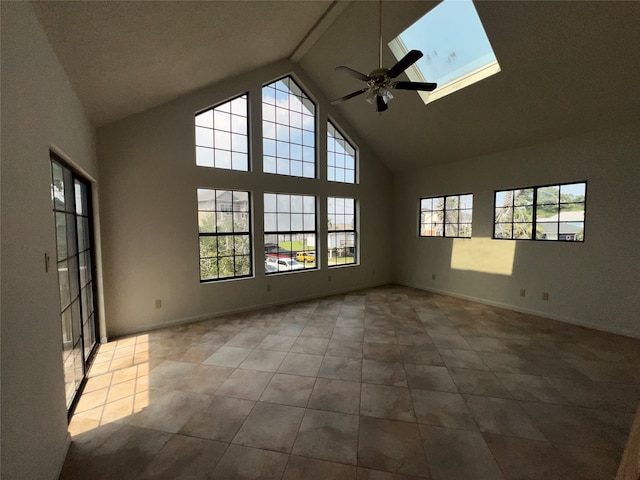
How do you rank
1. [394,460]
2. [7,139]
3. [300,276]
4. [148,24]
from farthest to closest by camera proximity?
[300,276] → [148,24] → [394,460] → [7,139]

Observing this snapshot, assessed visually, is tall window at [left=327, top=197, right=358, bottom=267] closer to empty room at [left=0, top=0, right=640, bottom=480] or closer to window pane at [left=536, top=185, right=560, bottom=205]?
empty room at [left=0, top=0, right=640, bottom=480]

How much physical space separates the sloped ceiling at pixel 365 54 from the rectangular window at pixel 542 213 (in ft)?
2.72

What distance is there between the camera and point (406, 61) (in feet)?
8.02

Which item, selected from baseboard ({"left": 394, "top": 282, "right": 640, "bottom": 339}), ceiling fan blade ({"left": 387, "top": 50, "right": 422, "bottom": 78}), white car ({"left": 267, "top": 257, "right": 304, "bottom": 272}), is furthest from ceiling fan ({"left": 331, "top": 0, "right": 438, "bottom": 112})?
baseboard ({"left": 394, "top": 282, "right": 640, "bottom": 339})

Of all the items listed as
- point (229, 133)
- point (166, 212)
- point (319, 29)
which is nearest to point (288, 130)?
point (229, 133)

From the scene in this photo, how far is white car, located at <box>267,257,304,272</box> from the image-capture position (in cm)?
512

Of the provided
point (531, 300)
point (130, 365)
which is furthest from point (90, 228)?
point (531, 300)

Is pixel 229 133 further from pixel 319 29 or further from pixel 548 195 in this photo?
pixel 548 195

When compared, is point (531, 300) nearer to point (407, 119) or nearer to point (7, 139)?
point (407, 119)

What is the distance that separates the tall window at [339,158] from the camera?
229 inches

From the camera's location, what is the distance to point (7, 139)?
4.18 ft

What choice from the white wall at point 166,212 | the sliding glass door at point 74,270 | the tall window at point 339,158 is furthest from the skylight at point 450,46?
the sliding glass door at point 74,270

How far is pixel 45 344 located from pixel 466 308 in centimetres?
544

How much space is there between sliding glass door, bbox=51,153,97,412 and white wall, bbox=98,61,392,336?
334 millimetres
